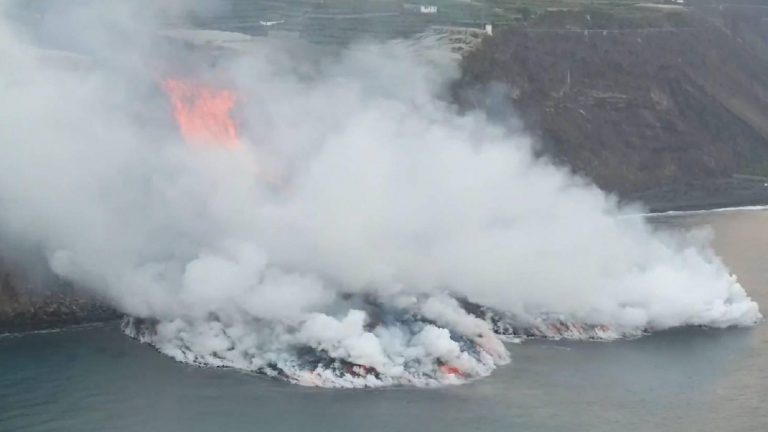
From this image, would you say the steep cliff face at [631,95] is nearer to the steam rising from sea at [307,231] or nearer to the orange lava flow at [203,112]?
the steam rising from sea at [307,231]

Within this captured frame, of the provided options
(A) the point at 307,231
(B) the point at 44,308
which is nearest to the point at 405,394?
(A) the point at 307,231

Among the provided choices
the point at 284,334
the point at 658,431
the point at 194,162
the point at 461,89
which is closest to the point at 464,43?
the point at 461,89

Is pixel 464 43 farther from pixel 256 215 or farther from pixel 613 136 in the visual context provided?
pixel 256 215

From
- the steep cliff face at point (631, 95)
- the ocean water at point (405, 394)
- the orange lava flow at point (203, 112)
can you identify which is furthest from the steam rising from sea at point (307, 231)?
the steep cliff face at point (631, 95)

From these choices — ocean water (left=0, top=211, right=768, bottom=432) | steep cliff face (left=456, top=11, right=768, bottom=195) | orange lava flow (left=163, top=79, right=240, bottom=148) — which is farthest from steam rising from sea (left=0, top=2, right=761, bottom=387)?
steep cliff face (left=456, top=11, right=768, bottom=195)

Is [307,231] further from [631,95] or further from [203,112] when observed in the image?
[631,95]

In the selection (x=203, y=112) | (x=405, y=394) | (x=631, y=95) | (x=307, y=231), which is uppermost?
(x=203, y=112)

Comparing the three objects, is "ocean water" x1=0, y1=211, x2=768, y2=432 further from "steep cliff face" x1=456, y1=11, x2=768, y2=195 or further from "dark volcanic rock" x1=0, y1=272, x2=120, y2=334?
"steep cliff face" x1=456, y1=11, x2=768, y2=195
